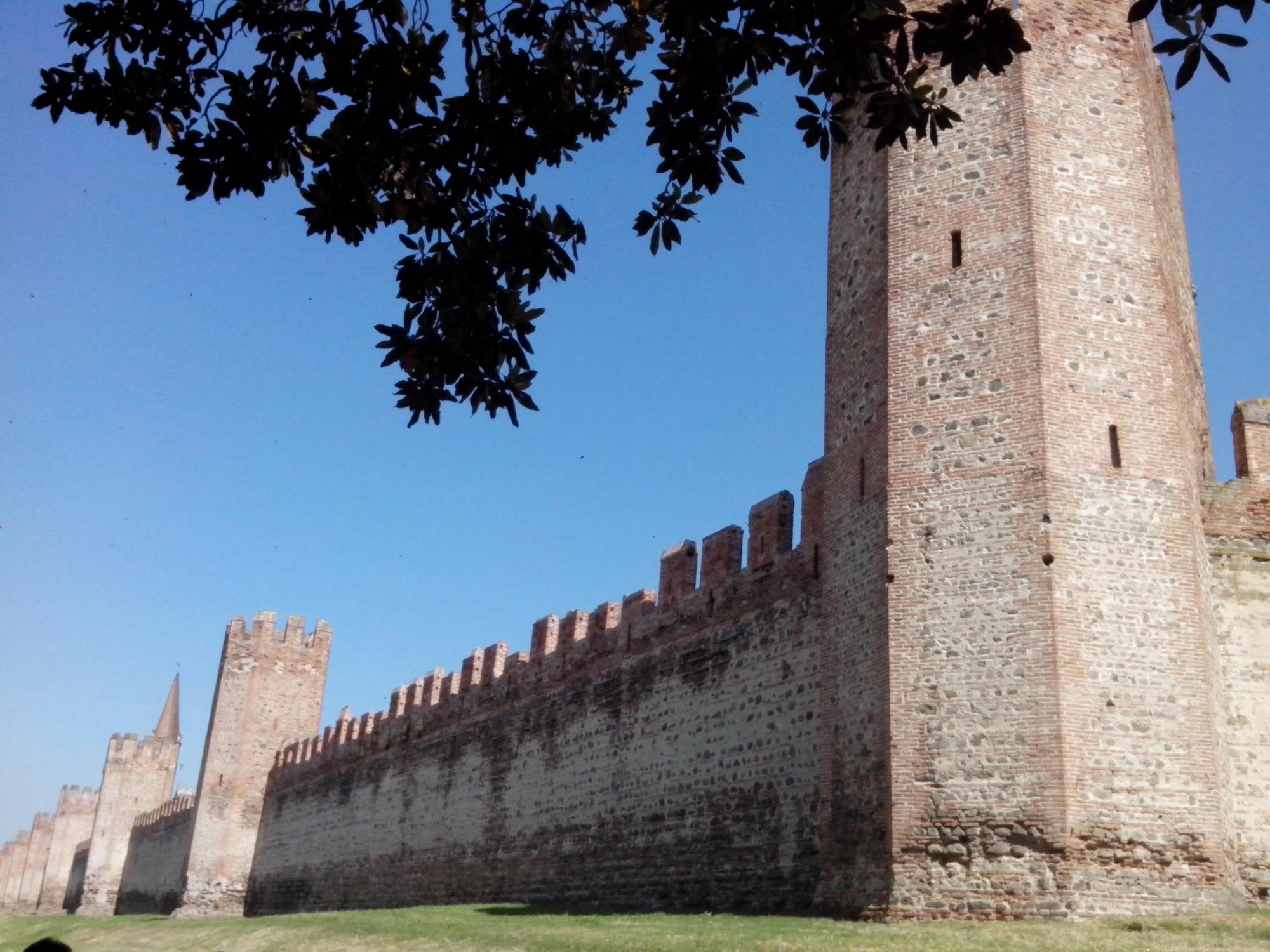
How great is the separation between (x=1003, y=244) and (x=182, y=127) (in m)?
8.72

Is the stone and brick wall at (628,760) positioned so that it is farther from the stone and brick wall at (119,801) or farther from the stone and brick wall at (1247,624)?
the stone and brick wall at (119,801)

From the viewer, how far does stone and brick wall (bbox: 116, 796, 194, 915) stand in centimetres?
3609

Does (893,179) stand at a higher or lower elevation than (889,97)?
higher

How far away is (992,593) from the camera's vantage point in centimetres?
1133

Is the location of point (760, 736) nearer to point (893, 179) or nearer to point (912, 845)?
point (912, 845)

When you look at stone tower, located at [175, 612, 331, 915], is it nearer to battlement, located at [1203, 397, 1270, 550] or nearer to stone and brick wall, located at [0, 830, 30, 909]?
battlement, located at [1203, 397, 1270, 550]

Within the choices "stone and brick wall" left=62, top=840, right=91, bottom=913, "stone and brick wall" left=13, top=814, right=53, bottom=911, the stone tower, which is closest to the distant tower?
"stone and brick wall" left=62, top=840, right=91, bottom=913

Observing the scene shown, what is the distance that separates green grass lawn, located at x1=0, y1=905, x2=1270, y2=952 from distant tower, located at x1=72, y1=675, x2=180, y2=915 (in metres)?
31.2

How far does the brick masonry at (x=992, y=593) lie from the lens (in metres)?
10.6

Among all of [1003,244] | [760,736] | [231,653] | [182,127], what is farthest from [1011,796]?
[231,653]

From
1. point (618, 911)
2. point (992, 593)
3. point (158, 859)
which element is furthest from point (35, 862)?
point (992, 593)

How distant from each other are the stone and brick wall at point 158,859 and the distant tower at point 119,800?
1026 mm

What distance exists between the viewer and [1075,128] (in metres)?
12.9

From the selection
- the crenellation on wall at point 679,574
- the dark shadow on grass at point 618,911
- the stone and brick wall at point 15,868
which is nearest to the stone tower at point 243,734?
the dark shadow on grass at point 618,911
